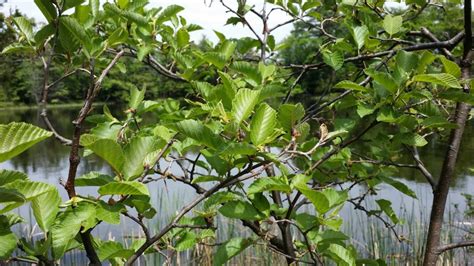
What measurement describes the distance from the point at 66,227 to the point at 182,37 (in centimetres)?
104

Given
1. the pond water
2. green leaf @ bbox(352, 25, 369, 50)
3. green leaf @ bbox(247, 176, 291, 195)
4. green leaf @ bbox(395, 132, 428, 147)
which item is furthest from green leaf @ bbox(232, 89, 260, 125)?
the pond water

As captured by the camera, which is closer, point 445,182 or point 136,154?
point 136,154

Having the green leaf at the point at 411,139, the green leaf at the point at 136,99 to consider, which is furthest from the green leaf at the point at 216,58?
the green leaf at the point at 411,139

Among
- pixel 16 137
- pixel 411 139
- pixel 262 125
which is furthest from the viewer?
pixel 411 139

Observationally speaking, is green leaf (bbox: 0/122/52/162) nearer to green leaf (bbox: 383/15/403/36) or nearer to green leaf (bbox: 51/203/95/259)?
green leaf (bbox: 51/203/95/259)

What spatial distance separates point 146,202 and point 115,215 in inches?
3.3

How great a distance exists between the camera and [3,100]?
41.4 m

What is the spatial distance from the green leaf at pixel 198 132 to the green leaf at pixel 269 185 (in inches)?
5.3

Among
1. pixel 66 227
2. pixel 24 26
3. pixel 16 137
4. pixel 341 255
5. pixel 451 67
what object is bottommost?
pixel 341 255

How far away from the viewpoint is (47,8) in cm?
73

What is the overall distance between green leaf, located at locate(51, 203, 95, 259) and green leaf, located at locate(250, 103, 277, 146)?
1.01 ft

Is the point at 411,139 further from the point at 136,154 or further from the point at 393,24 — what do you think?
the point at 136,154

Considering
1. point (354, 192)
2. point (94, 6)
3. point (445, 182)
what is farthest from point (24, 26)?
point (354, 192)

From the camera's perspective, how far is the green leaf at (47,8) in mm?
720
